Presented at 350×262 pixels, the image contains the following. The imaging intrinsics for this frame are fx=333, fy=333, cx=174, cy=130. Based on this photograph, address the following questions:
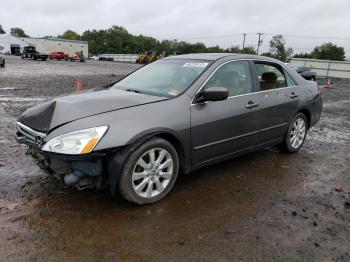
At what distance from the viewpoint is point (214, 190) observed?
403 centimetres

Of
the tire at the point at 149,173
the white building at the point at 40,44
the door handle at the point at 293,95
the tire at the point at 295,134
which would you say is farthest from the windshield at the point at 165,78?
the white building at the point at 40,44

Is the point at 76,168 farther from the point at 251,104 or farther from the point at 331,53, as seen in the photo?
the point at 331,53

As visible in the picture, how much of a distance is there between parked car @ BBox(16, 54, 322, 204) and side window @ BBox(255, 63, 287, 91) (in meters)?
0.02

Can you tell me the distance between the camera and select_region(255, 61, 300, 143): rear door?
15.6 ft

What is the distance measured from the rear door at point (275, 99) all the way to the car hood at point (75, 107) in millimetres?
1725

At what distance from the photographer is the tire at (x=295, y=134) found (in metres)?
5.41

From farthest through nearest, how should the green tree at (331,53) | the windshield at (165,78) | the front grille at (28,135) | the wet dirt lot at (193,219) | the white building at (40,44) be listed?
the green tree at (331,53) < the white building at (40,44) < the windshield at (165,78) < the front grille at (28,135) < the wet dirt lot at (193,219)

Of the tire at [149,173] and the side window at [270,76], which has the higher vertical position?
the side window at [270,76]

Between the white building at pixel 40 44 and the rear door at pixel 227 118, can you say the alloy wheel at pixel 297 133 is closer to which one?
the rear door at pixel 227 118

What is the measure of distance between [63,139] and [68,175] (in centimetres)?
36

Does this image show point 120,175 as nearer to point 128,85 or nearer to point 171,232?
point 171,232

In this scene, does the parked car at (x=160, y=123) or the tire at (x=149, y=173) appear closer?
the parked car at (x=160, y=123)

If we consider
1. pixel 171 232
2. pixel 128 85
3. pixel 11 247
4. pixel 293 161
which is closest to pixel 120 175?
pixel 171 232

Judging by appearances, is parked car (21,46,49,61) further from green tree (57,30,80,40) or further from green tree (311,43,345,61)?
green tree (57,30,80,40)
